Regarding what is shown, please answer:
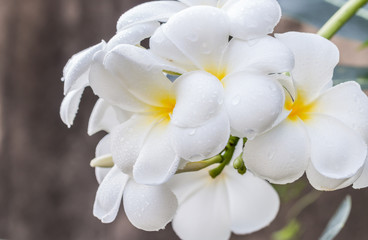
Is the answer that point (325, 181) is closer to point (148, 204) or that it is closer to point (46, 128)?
point (148, 204)

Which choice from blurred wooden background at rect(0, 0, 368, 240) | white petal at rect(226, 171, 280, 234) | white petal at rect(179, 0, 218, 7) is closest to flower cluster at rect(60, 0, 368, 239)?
white petal at rect(179, 0, 218, 7)

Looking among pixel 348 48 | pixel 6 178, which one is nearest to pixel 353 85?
pixel 348 48

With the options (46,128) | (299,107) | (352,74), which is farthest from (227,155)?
(46,128)

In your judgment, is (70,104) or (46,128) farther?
(46,128)

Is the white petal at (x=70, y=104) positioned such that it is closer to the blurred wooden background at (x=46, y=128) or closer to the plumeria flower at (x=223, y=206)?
the plumeria flower at (x=223, y=206)

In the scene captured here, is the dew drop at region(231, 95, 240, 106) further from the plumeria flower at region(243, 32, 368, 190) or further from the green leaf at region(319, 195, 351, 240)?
the green leaf at region(319, 195, 351, 240)

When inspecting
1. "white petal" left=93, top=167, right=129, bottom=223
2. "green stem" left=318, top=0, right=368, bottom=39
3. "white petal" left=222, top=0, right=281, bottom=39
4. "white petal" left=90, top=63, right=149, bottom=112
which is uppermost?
"white petal" left=222, top=0, right=281, bottom=39
